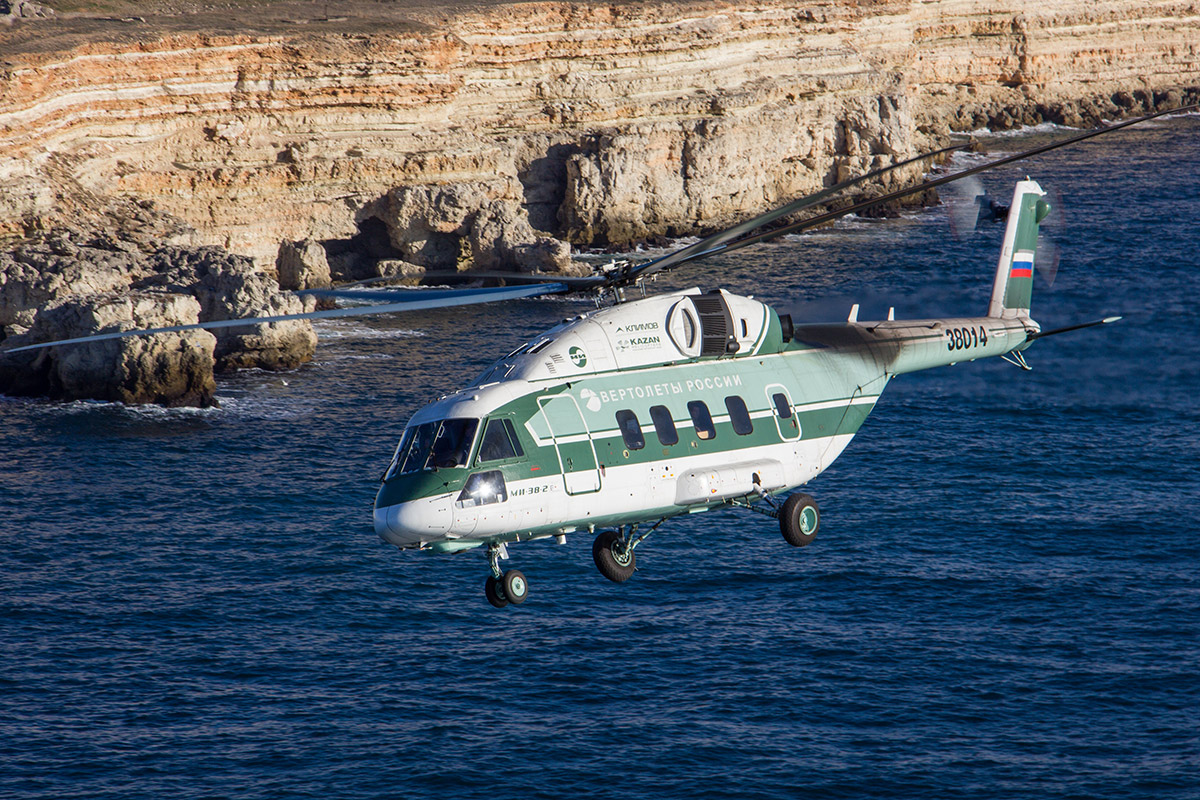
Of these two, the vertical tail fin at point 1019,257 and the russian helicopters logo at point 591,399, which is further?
the vertical tail fin at point 1019,257

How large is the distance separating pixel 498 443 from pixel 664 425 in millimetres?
3734

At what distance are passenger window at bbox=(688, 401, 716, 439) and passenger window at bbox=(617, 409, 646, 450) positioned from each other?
1.34m

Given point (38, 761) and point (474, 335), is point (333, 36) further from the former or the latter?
point (38, 761)

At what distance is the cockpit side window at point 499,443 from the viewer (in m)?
24.6

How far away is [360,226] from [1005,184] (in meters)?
54.6

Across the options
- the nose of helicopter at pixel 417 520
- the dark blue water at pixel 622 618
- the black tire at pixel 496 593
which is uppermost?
the nose of helicopter at pixel 417 520

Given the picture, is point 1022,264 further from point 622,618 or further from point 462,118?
point 462,118

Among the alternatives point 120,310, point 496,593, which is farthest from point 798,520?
point 120,310

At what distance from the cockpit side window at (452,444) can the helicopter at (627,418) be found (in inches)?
1.0

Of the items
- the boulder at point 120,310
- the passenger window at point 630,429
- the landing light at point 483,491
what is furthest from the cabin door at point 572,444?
the boulder at point 120,310

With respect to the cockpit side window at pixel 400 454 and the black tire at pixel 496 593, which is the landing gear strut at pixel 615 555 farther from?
the cockpit side window at pixel 400 454

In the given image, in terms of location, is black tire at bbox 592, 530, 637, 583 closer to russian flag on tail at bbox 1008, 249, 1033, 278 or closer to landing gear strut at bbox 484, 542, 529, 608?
landing gear strut at bbox 484, 542, 529, 608

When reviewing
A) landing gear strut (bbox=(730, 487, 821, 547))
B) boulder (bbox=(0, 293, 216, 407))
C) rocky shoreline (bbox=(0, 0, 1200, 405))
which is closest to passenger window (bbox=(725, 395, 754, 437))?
landing gear strut (bbox=(730, 487, 821, 547))

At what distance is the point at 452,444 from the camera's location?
24594 millimetres
